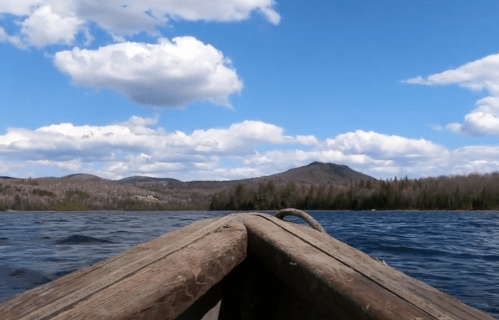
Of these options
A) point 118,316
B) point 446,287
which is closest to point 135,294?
point 118,316

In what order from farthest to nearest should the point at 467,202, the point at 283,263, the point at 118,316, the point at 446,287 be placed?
the point at 467,202 → the point at 446,287 → the point at 283,263 → the point at 118,316

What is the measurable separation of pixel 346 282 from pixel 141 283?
2.33 ft

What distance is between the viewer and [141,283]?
162cm

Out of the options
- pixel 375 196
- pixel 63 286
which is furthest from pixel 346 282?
pixel 375 196

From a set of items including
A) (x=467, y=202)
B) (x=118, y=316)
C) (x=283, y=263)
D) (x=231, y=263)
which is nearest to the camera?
(x=118, y=316)

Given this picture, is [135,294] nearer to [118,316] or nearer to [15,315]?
[118,316]

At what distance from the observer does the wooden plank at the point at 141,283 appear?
4.86 feet

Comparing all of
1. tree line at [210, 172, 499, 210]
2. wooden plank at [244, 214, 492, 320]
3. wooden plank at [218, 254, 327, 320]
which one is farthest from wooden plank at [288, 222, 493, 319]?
tree line at [210, 172, 499, 210]

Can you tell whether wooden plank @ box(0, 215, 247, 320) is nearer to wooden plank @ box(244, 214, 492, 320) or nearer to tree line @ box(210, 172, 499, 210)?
wooden plank @ box(244, 214, 492, 320)

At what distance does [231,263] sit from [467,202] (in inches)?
3360

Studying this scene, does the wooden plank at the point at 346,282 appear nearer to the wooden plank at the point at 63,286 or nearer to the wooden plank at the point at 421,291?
the wooden plank at the point at 421,291

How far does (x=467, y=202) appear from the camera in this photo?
78812 mm

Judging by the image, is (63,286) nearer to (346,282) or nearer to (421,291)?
(346,282)

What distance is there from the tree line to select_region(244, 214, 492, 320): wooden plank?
8366 centimetres
